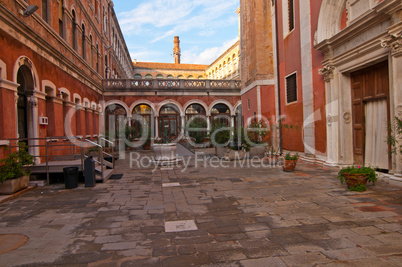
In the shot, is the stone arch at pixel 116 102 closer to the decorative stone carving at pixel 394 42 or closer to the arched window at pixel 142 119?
the arched window at pixel 142 119

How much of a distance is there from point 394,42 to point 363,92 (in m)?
1.99

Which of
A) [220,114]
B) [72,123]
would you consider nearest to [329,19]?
[72,123]

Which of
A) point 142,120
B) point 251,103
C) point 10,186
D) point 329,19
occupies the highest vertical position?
point 329,19

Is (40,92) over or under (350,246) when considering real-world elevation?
over

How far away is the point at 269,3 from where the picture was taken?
Answer: 1555 cm

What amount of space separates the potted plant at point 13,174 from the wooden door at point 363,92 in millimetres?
9289

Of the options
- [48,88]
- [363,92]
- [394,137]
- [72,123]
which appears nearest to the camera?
[394,137]

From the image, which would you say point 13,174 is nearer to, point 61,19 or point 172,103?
point 61,19

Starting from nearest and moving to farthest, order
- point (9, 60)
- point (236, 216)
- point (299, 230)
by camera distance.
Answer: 1. point (299, 230)
2. point (236, 216)
3. point (9, 60)

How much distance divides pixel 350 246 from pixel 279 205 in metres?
1.80

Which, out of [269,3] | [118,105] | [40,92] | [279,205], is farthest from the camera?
[118,105]

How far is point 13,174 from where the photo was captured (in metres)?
6.14

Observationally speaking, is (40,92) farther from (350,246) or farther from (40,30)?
(350,246)

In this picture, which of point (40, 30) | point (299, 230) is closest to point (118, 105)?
point (40, 30)
